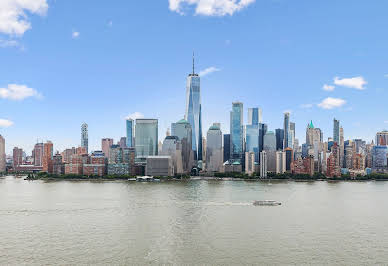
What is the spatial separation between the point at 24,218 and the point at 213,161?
8466cm

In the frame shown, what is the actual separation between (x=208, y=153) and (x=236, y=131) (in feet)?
60.4

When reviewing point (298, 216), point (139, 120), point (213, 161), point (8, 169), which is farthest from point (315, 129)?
point (298, 216)

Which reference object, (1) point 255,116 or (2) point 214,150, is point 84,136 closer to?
(2) point 214,150

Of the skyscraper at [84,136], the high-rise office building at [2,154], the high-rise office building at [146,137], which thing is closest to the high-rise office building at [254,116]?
the high-rise office building at [146,137]

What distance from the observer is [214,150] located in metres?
111

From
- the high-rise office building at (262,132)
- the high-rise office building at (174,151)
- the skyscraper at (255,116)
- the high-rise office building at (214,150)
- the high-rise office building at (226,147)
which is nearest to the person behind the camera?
the high-rise office building at (174,151)

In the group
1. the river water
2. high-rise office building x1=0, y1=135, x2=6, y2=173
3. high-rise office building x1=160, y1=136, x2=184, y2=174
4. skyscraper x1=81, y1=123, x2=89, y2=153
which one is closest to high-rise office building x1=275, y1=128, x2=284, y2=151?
Answer: high-rise office building x1=160, y1=136, x2=184, y2=174

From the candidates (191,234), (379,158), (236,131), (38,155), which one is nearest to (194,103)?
(236,131)

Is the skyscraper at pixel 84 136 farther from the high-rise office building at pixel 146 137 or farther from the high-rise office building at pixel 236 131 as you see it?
the high-rise office building at pixel 236 131

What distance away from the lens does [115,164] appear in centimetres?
8212

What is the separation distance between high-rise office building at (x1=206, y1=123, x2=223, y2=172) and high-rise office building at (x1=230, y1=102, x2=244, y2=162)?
8.93 m

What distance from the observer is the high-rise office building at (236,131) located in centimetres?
12238

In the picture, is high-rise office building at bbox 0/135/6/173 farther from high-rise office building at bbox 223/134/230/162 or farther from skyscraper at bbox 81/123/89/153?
high-rise office building at bbox 223/134/230/162

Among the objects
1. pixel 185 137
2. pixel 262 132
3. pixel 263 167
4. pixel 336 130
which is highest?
pixel 336 130
